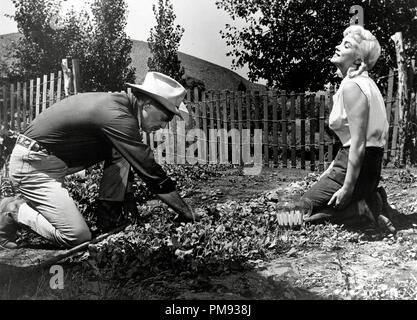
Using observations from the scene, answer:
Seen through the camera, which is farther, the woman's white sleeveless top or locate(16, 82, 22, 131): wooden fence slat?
locate(16, 82, 22, 131): wooden fence slat

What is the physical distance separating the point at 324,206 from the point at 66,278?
2107 millimetres

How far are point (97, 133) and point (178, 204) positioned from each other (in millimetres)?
848

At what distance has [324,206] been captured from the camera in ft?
13.6

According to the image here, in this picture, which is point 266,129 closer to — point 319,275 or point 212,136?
point 212,136

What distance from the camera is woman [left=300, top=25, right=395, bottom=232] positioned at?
12.5ft

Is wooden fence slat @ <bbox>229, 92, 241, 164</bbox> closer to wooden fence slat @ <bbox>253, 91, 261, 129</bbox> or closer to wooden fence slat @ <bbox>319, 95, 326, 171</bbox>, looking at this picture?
wooden fence slat @ <bbox>253, 91, 261, 129</bbox>

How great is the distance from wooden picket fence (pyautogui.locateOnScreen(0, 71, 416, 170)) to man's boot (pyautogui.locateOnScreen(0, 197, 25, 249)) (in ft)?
14.9

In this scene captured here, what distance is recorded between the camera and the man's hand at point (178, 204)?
3.51 metres

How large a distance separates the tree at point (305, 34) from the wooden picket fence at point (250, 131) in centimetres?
81

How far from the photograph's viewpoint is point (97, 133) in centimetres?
382

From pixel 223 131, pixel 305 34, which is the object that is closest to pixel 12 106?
pixel 223 131

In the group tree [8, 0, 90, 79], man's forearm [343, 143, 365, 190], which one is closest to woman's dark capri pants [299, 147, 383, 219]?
man's forearm [343, 143, 365, 190]

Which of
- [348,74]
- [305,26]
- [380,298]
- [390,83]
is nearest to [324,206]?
[348,74]

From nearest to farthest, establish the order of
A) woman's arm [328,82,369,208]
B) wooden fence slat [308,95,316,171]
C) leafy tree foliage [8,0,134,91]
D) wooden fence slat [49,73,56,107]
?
woman's arm [328,82,369,208] → leafy tree foliage [8,0,134,91] → wooden fence slat [308,95,316,171] → wooden fence slat [49,73,56,107]
